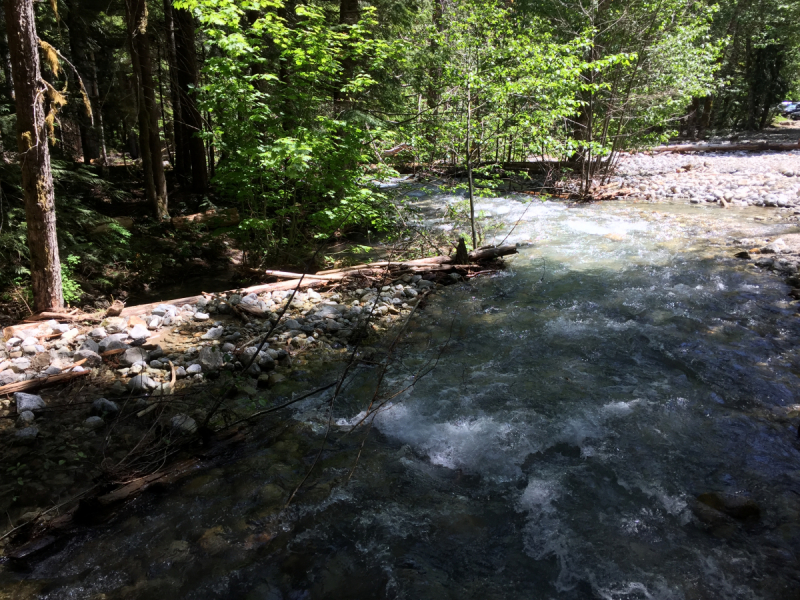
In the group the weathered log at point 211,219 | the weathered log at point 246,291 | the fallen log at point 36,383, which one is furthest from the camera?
the weathered log at point 211,219

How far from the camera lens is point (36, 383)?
14.4 feet

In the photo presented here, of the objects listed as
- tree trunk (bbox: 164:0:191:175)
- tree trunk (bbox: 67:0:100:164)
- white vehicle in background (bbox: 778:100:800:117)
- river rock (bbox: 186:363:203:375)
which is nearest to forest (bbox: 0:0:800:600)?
river rock (bbox: 186:363:203:375)

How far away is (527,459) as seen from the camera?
3.84 meters

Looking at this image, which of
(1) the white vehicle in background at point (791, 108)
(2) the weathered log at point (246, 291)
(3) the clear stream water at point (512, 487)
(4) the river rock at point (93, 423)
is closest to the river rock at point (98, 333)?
(2) the weathered log at point (246, 291)

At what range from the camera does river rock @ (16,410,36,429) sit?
388 centimetres

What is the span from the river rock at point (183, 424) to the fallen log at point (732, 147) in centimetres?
2379

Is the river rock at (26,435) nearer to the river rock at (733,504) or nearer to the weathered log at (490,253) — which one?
the river rock at (733,504)

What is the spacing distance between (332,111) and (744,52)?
109ft

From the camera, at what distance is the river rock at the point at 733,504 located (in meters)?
3.19

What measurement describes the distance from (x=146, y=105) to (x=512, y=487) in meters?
11.7

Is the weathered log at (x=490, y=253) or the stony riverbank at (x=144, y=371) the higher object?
the weathered log at (x=490, y=253)

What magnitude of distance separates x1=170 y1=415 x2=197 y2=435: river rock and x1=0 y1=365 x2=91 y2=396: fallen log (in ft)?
4.60

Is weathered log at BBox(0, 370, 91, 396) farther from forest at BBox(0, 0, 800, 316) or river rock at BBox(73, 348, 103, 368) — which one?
forest at BBox(0, 0, 800, 316)

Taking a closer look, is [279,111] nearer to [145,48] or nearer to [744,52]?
[145,48]
